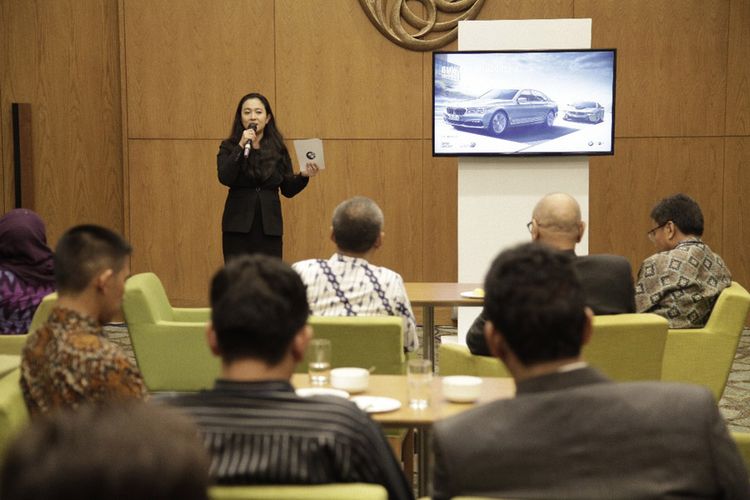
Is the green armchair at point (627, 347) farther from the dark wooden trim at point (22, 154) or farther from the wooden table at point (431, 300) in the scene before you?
the dark wooden trim at point (22, 154)

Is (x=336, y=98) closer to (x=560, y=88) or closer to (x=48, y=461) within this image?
(x=560, y=88)

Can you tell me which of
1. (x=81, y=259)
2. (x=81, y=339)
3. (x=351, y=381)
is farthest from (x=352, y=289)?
(x=81, y=339)

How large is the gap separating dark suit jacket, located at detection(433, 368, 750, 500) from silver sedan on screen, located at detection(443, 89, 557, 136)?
4.70 metres

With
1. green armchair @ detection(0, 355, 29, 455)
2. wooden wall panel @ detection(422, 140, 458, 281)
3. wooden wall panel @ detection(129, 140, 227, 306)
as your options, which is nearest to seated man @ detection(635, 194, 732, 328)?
green armchair @ detection(0, 355, 29, 455)

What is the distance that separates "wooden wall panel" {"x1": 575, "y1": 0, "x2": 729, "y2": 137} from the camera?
25.2 feet

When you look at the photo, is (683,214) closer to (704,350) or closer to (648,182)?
(704,350)

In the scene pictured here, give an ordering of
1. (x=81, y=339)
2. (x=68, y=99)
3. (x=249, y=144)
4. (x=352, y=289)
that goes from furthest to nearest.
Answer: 1. (x=68, y=99)
2. (x=249, y=144)
3. (x=352, y=289)
4. (x=81, y=339)

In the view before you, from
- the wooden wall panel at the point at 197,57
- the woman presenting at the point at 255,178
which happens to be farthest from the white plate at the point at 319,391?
the wooden wall panel at the point at 197,57

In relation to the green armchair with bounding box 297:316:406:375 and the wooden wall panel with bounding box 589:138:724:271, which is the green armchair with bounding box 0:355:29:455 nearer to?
the green armchair with bounding box 297:316:406:375

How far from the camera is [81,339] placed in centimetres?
245

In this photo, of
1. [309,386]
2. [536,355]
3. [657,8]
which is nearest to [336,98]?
[657,8]

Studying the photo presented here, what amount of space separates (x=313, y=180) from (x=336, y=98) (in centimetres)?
69

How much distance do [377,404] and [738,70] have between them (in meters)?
6.05

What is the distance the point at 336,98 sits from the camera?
7871 millimetres
